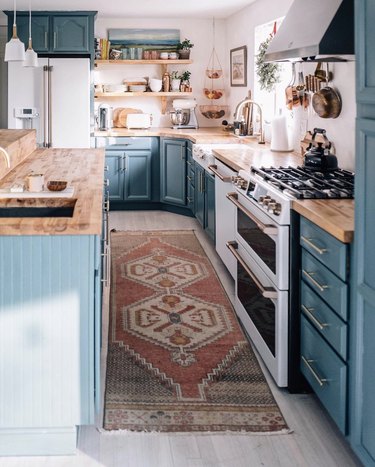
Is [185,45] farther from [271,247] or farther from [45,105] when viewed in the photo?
[271,247]

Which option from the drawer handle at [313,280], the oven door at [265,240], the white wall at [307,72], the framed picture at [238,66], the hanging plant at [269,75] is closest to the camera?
the drawer handle at [313,280]

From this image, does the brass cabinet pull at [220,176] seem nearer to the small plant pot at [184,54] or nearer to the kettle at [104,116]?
the kettle at [104,116]

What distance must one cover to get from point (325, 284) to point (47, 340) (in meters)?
1.08

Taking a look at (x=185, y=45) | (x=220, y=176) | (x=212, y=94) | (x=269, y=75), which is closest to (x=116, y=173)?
(x=212, y=94)

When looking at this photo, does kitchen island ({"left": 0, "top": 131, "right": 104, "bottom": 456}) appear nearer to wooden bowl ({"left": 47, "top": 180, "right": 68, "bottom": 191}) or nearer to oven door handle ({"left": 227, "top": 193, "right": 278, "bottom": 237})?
wooden bowl ({"left": 47, "top": 180, "right": 68, "bottom": 191})

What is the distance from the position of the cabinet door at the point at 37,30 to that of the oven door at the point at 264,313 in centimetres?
453

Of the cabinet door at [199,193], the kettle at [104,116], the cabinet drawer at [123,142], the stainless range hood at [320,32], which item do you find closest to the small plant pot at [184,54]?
the kettle at [104,116]

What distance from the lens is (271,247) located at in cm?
322

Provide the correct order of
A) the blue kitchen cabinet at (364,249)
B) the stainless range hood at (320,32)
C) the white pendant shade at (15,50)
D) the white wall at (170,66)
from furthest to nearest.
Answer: the white wall at (170,66) < the white pendant shade at (15,50) < the stainless range hood at (320,32) < the blue kitchen cabinet at (364,249)

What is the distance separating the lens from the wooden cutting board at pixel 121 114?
8305 millimetres

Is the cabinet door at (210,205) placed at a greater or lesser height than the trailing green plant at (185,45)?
lesser

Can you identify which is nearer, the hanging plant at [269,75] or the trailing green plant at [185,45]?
the hanging plant at [269,75]

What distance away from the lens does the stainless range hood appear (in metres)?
3.52

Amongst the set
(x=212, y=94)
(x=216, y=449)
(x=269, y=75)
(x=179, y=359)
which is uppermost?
(x=212, y=94)
